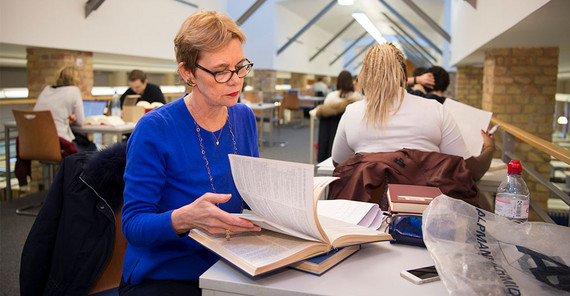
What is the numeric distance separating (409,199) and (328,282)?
46cm

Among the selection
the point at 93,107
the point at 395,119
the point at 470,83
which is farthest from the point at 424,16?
the point at 395,119

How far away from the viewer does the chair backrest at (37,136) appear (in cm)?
393

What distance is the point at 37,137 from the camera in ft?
13.0

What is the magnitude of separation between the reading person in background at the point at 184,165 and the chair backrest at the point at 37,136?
3.11 m

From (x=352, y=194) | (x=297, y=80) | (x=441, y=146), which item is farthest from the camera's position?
(x=297, y=80)

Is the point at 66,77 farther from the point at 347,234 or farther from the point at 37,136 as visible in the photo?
the point at 347,234

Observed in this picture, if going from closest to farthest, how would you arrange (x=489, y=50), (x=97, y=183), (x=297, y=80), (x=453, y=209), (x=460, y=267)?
(x=460, y=267)
(x=453, y=209)
(x=97, y=183)
(x=489, y=50)
(x=297, y=80)

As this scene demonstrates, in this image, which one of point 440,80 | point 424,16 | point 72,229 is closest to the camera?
point 72,229

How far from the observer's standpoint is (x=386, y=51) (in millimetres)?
2174

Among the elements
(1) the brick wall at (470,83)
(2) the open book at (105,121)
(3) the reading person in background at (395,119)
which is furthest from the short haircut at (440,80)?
(1) the brick wall at (470,83)

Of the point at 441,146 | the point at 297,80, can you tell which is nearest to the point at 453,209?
the point at 441,146

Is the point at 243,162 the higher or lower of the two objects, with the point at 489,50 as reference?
lower

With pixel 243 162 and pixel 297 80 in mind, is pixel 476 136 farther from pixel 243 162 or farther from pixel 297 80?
pixel 297 80

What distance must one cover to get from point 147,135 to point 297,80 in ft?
52.4
